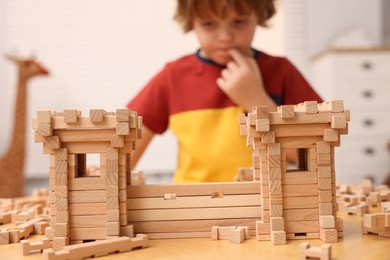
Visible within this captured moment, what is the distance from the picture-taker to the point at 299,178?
1.05 m

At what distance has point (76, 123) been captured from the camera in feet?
3.40

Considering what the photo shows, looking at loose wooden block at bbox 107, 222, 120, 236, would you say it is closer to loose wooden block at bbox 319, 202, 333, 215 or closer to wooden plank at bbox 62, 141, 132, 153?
wooden plank at bbox 62, 141, 132, 153

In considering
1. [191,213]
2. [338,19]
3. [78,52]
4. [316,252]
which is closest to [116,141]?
[191,213]

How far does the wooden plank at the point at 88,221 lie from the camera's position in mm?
1048

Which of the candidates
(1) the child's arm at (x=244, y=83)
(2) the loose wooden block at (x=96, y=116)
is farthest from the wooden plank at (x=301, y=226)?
(1) the child's arm at (x=244, y=83)

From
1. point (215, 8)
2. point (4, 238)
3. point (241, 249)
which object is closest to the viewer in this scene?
point (241, 249)

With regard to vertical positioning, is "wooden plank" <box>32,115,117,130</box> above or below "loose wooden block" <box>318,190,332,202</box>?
above

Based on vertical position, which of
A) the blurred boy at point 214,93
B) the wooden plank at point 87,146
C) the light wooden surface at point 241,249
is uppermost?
the blurred boy at point 214,93

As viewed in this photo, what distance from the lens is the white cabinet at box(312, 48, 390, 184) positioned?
145 inches

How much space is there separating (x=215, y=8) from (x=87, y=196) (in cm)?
92

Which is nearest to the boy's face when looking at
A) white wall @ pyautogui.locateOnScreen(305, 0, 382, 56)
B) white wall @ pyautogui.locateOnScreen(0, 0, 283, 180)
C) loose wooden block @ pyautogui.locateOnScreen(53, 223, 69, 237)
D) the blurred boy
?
the blurred boy

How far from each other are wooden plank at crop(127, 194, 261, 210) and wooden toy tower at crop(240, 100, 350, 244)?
54 mm

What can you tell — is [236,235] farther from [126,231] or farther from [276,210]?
[126,231]

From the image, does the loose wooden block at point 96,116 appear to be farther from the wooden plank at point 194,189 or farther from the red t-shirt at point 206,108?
the red t-shirt at point 206,108
